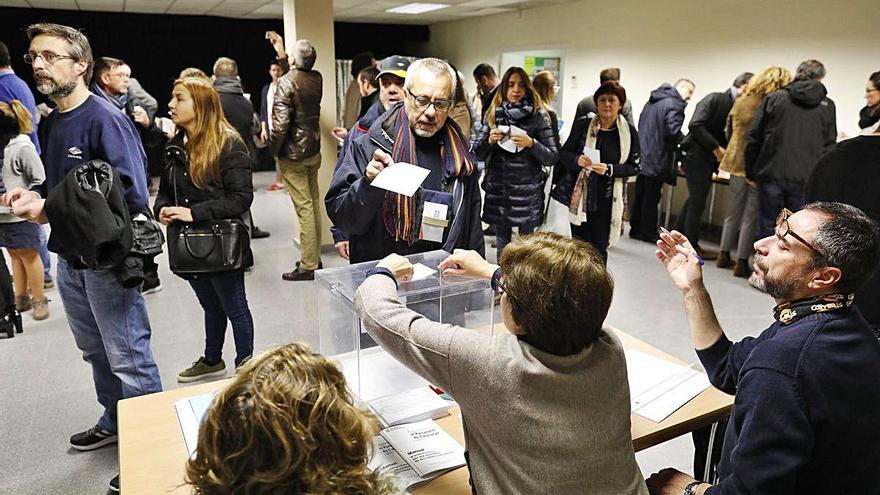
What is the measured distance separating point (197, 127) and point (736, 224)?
4564mm

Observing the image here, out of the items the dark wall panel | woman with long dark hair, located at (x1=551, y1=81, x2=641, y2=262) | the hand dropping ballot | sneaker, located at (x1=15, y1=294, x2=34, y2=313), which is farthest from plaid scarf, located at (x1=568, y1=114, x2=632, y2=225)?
the dark wall panel

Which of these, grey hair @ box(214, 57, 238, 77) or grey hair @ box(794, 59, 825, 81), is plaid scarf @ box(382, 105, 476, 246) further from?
Result: grey hair @ box(214, 57, 238, 77)

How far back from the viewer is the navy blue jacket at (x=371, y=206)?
2.07 m

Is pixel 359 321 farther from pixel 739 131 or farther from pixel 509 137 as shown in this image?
pixel 739 131

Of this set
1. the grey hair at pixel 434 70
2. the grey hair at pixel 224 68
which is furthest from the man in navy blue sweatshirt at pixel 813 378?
the grey hair at pixel 224 68

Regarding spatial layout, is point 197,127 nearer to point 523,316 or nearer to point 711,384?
point 523,316

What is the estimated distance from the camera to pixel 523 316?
1.18 meters

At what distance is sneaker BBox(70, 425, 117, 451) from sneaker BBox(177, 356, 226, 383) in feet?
1.79

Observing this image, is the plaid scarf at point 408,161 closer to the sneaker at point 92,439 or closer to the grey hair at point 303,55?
the sneaker at point 92,439

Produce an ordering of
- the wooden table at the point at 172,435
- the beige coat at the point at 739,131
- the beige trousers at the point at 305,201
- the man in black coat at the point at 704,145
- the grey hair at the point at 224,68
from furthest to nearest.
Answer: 1. the grey hair at the point at 224,68
2. the man in black coat at the point at 704,145
3. the beige coat at the point at 739,131
4. the beige trousers at the point at 305,201
5. the wooden table at the point at 172,435

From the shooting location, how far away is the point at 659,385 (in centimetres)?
180

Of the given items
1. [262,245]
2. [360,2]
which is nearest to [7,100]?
[262,245]

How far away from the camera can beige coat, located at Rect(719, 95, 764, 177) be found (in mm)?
5061

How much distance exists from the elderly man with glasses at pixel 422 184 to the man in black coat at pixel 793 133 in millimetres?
3446
